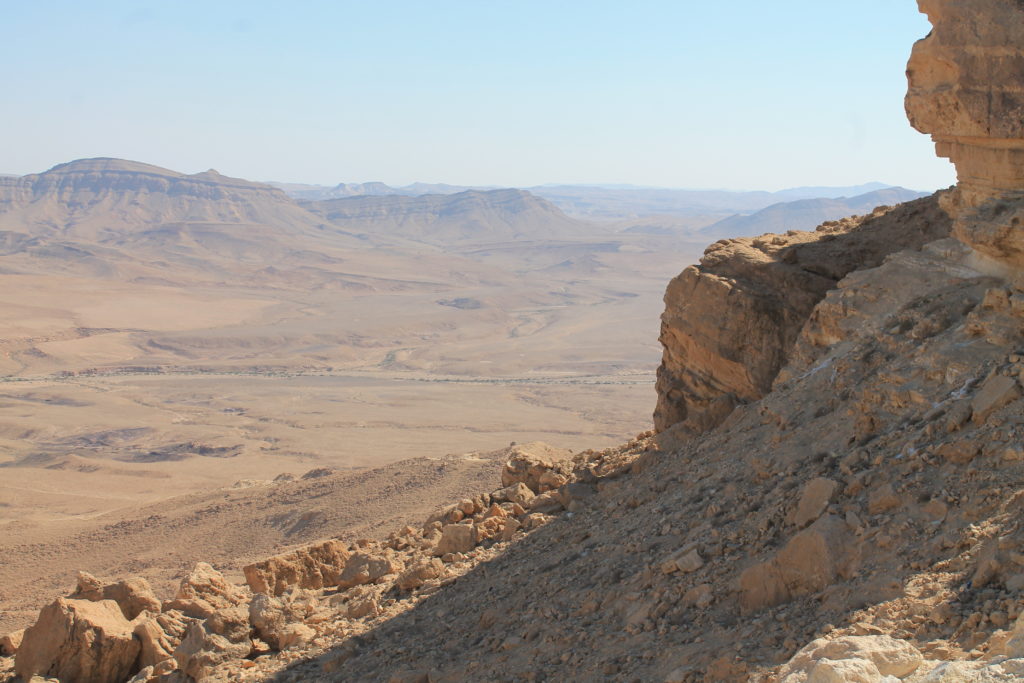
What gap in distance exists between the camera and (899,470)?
705 cm

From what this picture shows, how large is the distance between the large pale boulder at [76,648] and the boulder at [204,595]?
30.5 inches

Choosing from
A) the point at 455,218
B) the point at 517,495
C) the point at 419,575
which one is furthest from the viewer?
the point at 455,218

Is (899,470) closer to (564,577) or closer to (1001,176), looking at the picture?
(564,577)

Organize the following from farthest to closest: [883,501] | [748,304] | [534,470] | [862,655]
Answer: [534,470]
[748,304]
[883,501]
[862,655]

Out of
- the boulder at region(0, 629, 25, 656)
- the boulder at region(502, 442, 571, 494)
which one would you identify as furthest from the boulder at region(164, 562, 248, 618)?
the boulder at region(502, 442, 571, 494)

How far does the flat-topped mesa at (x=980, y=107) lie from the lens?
9.15 m

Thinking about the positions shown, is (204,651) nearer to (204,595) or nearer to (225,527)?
(204,595)

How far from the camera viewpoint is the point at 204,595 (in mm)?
11344

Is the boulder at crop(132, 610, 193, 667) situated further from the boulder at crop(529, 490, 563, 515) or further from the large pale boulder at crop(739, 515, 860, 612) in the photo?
the large pale boulder at crop(739, 515, 860, 612)

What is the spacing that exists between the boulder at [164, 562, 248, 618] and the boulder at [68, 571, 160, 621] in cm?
27

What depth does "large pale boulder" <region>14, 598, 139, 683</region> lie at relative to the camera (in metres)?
9.94

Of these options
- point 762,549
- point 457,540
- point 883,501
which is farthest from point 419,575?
point 883,501

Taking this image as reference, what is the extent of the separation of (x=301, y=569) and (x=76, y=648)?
2.61 meters

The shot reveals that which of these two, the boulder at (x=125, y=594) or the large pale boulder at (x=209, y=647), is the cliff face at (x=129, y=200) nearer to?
the boulder at (x=125, y=594)
